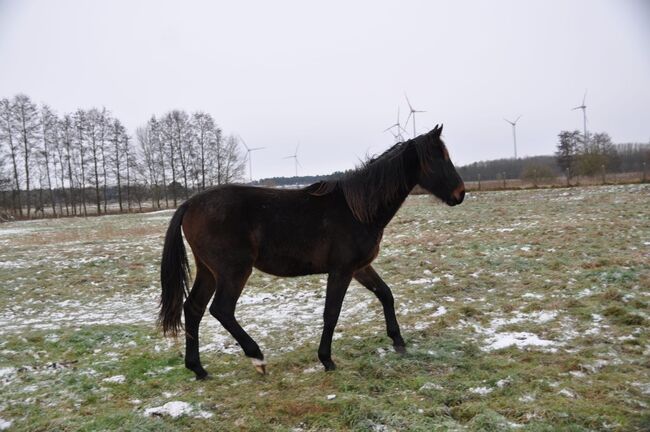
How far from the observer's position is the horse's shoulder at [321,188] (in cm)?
482

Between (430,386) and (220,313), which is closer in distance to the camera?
(430,386)

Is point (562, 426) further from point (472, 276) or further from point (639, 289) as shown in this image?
point (472, 276)

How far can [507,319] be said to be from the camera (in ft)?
17.7

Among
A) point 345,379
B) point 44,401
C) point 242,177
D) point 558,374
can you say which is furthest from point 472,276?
point 242,177

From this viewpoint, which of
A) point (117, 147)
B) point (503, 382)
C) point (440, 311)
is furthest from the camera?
point (117, 147)

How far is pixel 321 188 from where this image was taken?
4.89 metres

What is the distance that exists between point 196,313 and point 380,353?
206 centimetres

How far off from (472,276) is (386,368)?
3.98 m

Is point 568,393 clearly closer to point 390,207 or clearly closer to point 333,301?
point 333,301

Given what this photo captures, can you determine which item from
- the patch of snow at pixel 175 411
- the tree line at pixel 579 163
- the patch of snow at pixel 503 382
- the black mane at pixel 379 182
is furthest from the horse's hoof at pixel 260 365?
the tree line at pixel 579 163

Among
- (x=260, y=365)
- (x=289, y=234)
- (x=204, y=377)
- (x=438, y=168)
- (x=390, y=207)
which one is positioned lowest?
(x=204, y=377)

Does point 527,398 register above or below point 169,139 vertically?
below

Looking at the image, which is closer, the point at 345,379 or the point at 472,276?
the point at 345,379

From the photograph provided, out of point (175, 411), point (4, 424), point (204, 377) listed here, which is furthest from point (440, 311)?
point (4, 424)
